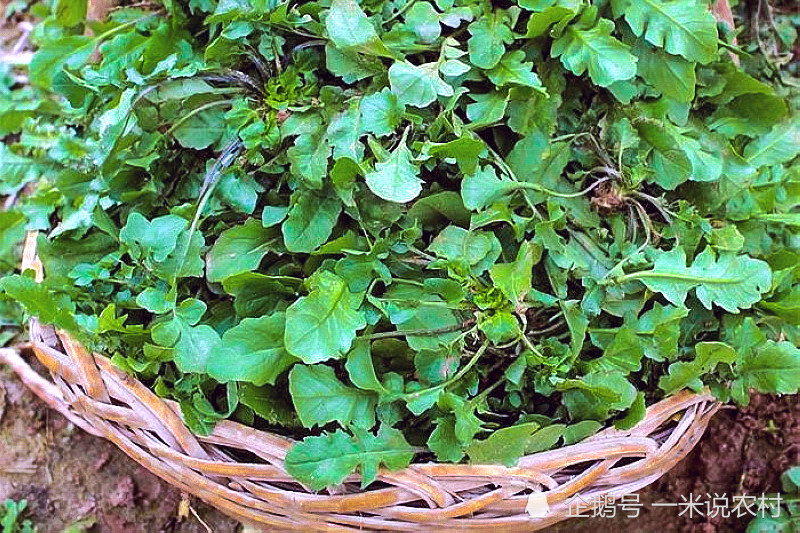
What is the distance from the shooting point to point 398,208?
99 cm

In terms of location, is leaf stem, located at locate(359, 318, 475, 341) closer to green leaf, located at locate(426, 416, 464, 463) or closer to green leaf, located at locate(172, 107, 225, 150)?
green leaf, located at locate(426, 416, 464, 463)

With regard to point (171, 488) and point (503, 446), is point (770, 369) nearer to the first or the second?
point (503, 446)

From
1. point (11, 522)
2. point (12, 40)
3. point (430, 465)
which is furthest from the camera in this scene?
point (12, 40)

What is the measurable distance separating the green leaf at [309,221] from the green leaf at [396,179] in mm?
83

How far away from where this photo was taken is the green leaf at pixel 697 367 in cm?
95

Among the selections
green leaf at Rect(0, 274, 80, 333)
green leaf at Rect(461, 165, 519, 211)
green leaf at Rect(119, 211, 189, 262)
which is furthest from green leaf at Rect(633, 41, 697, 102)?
green leaf at Rect(0, 274, 80, 333)

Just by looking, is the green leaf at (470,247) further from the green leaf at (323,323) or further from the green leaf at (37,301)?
the green leaf at (37,301)

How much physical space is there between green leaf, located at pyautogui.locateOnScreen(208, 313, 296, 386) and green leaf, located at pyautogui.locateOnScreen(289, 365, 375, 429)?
27mm

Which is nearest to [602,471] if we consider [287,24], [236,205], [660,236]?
[660,236]

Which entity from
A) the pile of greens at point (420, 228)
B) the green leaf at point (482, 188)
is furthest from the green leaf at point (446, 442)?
the green leaf at point (482, 188)

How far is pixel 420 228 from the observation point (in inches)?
39.1

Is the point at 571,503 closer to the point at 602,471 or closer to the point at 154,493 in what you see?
the point at 602,471

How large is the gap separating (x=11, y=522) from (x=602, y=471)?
0.83m

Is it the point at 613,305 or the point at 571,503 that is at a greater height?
the point at 613,305
